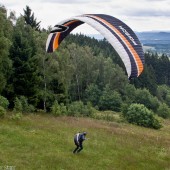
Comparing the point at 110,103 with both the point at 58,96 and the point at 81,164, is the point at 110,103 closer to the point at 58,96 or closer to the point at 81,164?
the point at 58,96

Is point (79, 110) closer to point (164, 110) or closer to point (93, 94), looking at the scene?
point (93, 94)

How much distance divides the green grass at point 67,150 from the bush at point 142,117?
45.3 feet

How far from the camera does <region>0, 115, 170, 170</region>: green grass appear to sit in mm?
17812

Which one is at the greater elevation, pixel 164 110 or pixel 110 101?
pixel 110 101

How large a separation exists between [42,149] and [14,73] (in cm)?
1797

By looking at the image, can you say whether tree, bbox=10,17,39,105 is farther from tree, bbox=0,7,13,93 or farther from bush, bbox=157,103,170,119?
bush, bbox=157,103,170,119

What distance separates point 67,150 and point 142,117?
2284 centimetres

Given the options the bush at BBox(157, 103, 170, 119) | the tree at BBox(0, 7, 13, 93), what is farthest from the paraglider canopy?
the bush at BBox(157, 103, 170, 119)

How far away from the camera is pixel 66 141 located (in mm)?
22062

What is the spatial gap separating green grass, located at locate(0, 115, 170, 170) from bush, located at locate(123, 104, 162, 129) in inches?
543

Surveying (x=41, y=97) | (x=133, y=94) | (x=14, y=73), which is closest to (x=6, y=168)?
(x=14, y=73)

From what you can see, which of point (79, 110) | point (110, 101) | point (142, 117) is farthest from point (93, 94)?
point (142, 117)

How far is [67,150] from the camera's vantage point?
2011 cm

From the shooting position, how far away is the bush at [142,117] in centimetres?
4100
